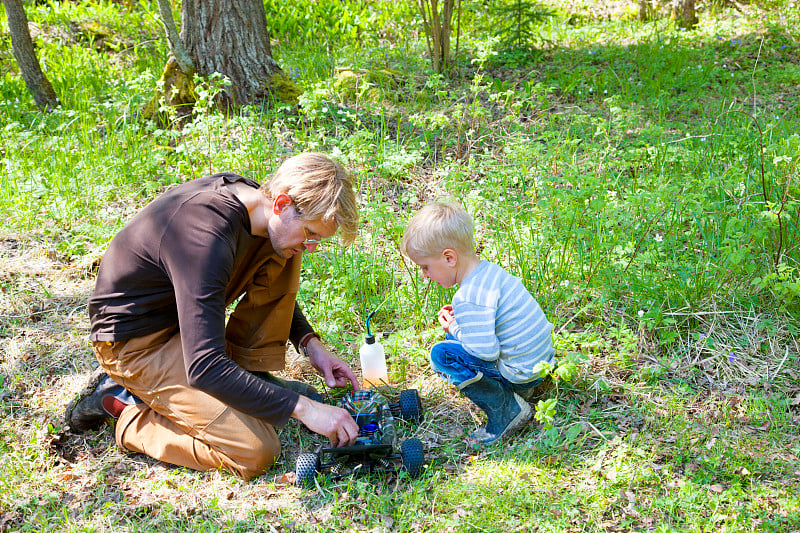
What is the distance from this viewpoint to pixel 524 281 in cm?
351

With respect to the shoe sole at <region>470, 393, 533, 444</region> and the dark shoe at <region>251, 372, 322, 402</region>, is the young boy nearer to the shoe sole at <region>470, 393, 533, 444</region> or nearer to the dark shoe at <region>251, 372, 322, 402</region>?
the shoe sole at <region>470, 393, 533, 444</region>

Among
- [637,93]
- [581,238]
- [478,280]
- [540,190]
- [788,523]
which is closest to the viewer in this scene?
[788,523]

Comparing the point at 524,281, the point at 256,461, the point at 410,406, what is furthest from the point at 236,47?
the point at 256,461

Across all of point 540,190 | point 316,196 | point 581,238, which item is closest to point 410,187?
point 540,190

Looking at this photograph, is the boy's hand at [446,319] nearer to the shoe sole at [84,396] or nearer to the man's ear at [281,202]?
the man's ear at [281,202]

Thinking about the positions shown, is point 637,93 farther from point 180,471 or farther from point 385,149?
point 180,471

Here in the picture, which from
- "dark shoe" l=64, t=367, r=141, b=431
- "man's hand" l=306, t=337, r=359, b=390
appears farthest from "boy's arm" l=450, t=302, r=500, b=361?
"dark shoe" l=64, t=367, r=141, b=431

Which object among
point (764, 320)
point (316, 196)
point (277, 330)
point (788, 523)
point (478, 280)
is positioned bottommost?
point (788, 523)

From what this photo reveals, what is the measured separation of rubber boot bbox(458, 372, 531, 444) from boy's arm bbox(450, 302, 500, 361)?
138 mm

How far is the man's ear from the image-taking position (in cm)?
251

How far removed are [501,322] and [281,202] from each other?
41.2 inches

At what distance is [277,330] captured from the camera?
310 cm

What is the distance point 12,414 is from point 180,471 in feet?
3.21

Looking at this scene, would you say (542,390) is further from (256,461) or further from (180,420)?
(180,420)
